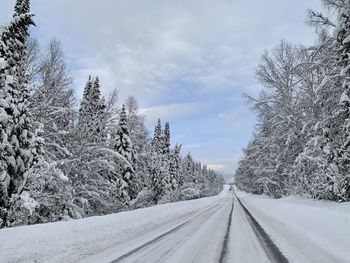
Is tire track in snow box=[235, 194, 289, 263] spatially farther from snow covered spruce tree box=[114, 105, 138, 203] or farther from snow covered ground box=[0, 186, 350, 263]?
snow covered spruce tree box=[114, 105, 138, 203]

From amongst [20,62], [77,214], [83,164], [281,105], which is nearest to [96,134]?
[83,164]

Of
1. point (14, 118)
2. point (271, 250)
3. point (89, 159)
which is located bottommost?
point (271, 250)

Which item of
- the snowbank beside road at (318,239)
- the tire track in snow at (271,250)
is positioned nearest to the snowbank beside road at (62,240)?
the tire track in snow at (271,250)

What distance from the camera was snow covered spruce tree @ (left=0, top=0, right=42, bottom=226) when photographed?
1343 centimetres

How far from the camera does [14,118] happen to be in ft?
49.4

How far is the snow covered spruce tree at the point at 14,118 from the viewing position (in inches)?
529

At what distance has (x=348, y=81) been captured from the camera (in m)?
18.4

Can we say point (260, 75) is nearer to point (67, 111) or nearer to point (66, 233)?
point (67, 111)

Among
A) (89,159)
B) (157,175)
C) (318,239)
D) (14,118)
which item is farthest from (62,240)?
(157,175)

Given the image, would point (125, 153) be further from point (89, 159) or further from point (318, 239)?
point (318, 239)

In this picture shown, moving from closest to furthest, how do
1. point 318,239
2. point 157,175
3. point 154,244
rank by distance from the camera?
point 154,244 → point 318,239 → point 157,175

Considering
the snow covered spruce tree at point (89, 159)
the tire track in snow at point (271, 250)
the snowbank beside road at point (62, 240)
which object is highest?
the snow covered spruce tree at point (89, 159)

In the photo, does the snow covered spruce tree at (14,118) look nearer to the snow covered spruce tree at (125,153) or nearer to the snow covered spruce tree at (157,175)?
the snow covered spruce tree at (125,153)

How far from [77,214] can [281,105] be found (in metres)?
21.2
